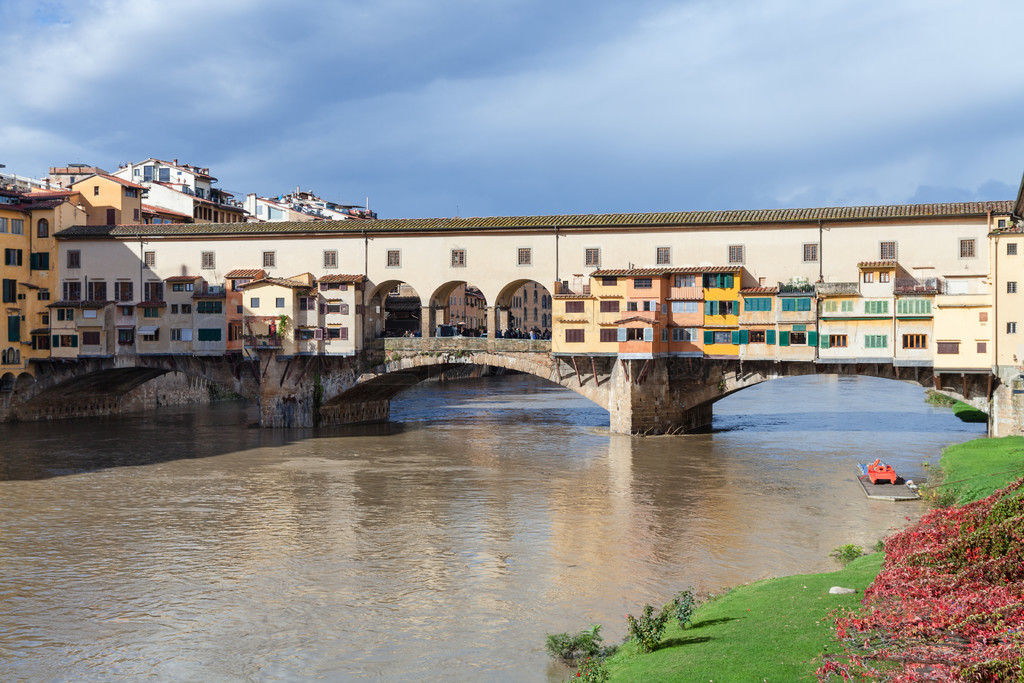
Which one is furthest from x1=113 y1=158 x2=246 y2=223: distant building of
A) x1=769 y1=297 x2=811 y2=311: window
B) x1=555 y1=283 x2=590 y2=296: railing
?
x1=769 y1=297 x2=811 y2=311: window

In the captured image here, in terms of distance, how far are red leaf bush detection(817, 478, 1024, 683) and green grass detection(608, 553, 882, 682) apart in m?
0.53

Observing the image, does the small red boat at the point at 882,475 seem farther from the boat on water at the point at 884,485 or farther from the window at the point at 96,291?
the window at the point at 96,291

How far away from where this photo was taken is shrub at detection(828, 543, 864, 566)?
2701 cm

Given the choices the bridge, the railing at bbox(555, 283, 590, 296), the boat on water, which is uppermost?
the railing at bbox(555, 283, 590, 296)

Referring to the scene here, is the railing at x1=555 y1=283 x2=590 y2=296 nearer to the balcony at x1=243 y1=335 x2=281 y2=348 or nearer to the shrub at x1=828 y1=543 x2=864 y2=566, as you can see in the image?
the balcony at x1=243 y1=335 x2=281 y2=348

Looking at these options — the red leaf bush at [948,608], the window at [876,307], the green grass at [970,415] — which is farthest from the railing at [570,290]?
the red leaf bush at [948,608]

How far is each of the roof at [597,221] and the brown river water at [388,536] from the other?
1267cm

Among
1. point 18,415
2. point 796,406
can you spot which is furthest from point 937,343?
point 18,415

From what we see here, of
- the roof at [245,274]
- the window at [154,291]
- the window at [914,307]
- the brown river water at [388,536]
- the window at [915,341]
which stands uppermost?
the roof at [245,274]

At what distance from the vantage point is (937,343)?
48688 mm

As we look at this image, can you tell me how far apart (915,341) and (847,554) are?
2665 cm

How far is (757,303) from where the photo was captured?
54.4 meters

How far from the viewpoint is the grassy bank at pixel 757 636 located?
14.9m

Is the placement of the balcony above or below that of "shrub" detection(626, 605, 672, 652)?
above
